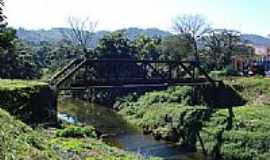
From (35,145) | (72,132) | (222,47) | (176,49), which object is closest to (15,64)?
(176,49)

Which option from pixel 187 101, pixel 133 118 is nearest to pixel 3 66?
pixel 133 118

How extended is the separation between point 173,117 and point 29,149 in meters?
29.7

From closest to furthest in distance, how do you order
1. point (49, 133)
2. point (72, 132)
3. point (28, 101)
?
point (49, 133) → point (72, 132) → point (28, 101)

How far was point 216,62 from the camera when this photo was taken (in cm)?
7019

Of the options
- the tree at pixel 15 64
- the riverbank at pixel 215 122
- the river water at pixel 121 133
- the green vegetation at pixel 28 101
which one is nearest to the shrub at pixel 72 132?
the green vegetation at pixel 28 101

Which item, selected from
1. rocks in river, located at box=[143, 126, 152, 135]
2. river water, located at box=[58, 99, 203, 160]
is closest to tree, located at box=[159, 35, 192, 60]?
river water, located at box=[58, 99, 203, 160]

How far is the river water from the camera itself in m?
35.2

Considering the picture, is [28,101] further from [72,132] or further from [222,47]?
[222,47]

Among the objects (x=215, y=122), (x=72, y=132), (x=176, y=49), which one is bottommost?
(x=215, y=122)

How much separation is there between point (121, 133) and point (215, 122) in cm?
858

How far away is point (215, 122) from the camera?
38469 mm

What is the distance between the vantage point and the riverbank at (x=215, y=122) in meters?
33.3

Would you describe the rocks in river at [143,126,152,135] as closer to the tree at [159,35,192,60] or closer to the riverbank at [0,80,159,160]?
the riverbank at [0,80,159,160]

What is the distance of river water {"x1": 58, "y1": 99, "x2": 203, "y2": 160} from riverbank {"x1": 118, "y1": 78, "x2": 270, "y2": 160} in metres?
1.15
